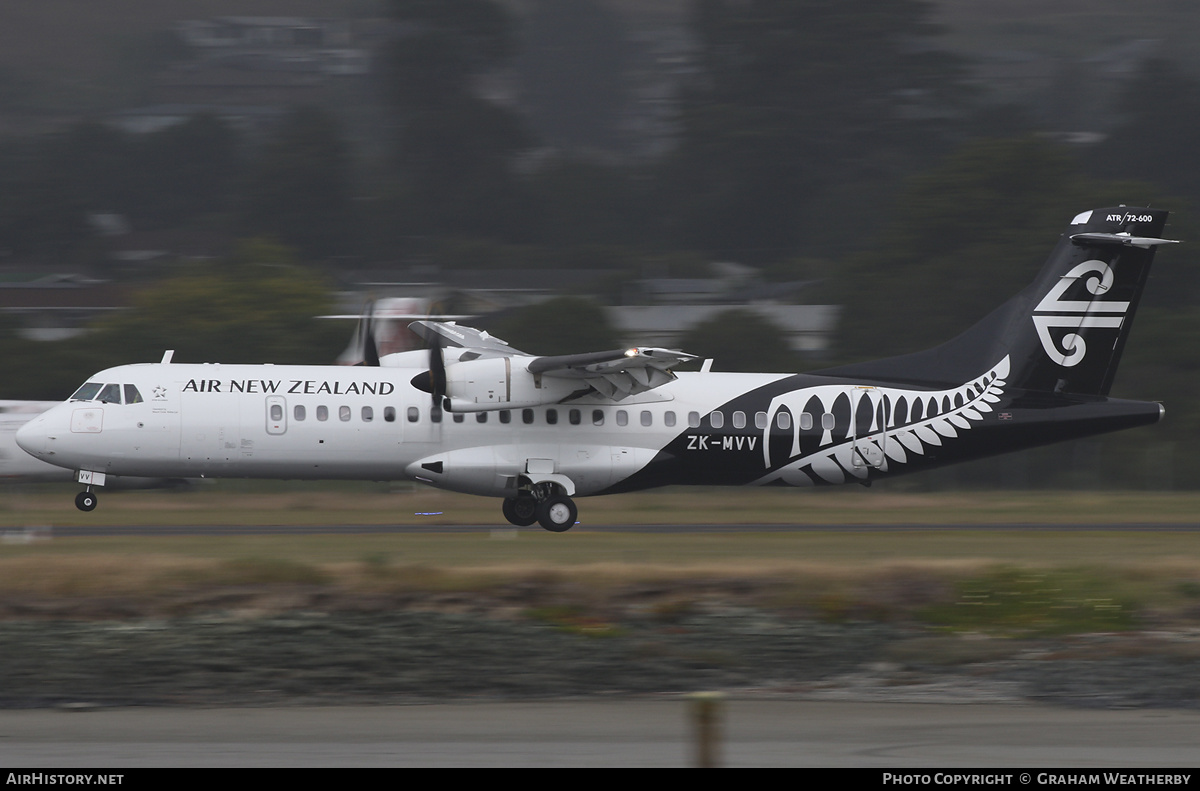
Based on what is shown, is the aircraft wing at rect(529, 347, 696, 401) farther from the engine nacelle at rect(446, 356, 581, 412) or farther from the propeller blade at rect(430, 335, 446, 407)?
the propeller blade at rect(430, 335, 446, 407)

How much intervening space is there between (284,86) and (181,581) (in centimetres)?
15170

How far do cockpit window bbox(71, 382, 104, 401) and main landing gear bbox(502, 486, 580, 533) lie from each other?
22.8 feet

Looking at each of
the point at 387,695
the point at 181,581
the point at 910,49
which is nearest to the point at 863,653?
the point at 387,695

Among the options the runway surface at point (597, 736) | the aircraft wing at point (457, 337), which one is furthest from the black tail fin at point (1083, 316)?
the runway surface at point (597, 736)

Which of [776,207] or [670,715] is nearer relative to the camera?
[670,715]

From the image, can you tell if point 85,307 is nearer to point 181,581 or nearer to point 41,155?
point 41,155

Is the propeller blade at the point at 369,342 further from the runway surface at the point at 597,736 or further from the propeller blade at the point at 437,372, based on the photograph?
the runway surface at the point at 597,736

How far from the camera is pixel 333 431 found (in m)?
23.0

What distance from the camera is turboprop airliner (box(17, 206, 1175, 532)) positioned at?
22.9 meters

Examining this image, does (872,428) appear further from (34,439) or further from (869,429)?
(34,439)

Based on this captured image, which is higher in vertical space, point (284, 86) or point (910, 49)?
point (284, 86)

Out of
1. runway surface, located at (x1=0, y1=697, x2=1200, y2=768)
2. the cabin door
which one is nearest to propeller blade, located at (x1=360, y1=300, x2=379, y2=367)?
the cabin door

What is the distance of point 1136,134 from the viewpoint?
10338 cm

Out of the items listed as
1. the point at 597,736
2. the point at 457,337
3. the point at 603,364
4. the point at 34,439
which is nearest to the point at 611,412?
the point at 603,364
